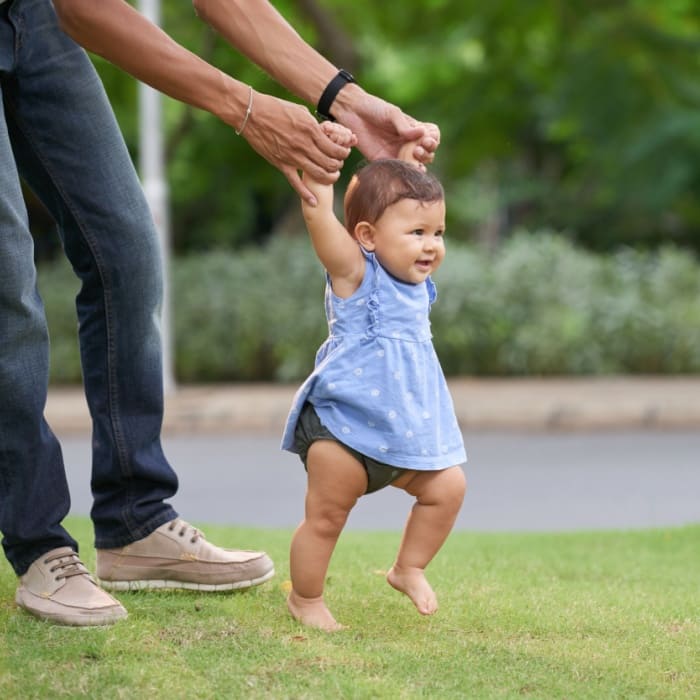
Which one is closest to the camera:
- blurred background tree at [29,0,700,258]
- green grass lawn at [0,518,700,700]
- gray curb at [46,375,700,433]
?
green grass lawn at [0,518,700,700]

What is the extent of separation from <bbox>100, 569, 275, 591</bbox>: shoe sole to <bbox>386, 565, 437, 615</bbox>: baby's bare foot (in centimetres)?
54

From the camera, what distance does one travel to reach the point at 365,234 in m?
3.25

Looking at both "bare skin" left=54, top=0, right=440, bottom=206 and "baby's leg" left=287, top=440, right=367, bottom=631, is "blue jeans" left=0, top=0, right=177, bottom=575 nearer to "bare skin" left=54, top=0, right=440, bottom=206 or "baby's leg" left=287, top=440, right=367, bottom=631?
"bare skin" left=54, top=0, right=440, bottom=206

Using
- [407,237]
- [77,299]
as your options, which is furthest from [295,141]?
[77,299]

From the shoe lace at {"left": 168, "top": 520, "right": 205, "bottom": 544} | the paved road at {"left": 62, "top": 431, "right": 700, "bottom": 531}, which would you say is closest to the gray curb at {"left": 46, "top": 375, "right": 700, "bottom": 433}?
the paved road at {"left": 62, "top": 431, "right": 700, "bottom": 531}

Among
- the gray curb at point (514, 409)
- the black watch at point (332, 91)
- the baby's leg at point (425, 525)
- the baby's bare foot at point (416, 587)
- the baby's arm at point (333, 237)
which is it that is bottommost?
the gray curb at point (514, 409)

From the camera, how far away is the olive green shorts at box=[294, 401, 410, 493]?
3135mm

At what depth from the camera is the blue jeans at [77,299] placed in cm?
326

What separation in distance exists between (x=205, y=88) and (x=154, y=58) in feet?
0.45

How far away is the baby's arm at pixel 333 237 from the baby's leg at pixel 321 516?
41 centimetres

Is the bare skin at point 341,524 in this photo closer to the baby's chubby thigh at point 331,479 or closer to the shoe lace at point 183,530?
the baby's chubby thigh at point 331,479

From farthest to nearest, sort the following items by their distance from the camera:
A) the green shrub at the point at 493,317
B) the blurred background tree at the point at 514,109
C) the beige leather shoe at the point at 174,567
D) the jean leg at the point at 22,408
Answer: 1. the blurred background tree at the point at 514,109
2. the green shrub at the point at 493,317
3. the beige leather shoe at the point at 174,567
4. the jean leg at the point at 22,408

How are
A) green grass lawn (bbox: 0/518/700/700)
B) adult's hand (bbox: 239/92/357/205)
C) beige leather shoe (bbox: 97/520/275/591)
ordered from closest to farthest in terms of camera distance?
1. green grass lawn (bbox: 0/518/700/700)
2. adult's hand (bbox: 239/92/357/205)
3. beige leather shoe (bbox: 97/520/275/591)

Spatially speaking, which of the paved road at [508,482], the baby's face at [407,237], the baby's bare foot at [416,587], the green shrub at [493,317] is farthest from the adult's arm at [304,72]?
the green shrub at [493,317]
